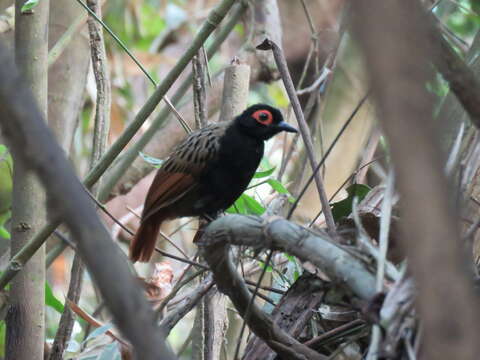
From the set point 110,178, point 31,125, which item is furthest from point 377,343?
point 110,178

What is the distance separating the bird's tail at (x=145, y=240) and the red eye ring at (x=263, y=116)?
2.15 ft

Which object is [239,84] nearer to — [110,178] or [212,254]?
[110,178]

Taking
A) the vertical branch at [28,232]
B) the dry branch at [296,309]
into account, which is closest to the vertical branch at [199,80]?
the vertical branch at [28,232]

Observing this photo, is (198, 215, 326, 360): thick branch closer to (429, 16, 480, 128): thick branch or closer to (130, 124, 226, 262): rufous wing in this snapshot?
(429, 16, 480, 128): thick branch

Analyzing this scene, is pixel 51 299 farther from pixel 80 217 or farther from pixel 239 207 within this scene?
pixel 80 217

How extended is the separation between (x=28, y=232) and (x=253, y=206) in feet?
3.09

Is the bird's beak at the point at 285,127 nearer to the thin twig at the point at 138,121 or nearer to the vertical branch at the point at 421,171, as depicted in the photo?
the thin twig at the point at 138,121

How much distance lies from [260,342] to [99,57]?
4.51 feet

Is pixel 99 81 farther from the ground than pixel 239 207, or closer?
farther from the ground

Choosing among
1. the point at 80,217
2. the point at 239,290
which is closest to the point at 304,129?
the point at 239,290

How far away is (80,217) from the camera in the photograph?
107 cm

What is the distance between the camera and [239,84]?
342cm

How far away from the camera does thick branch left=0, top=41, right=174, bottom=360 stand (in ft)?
3.46

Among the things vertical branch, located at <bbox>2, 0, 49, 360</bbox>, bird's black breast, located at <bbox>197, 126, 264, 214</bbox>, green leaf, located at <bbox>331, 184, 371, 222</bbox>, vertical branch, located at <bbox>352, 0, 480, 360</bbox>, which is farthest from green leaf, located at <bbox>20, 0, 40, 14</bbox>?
vertical branch, located at <bbox>352, 0, 480, 360</bbox>
